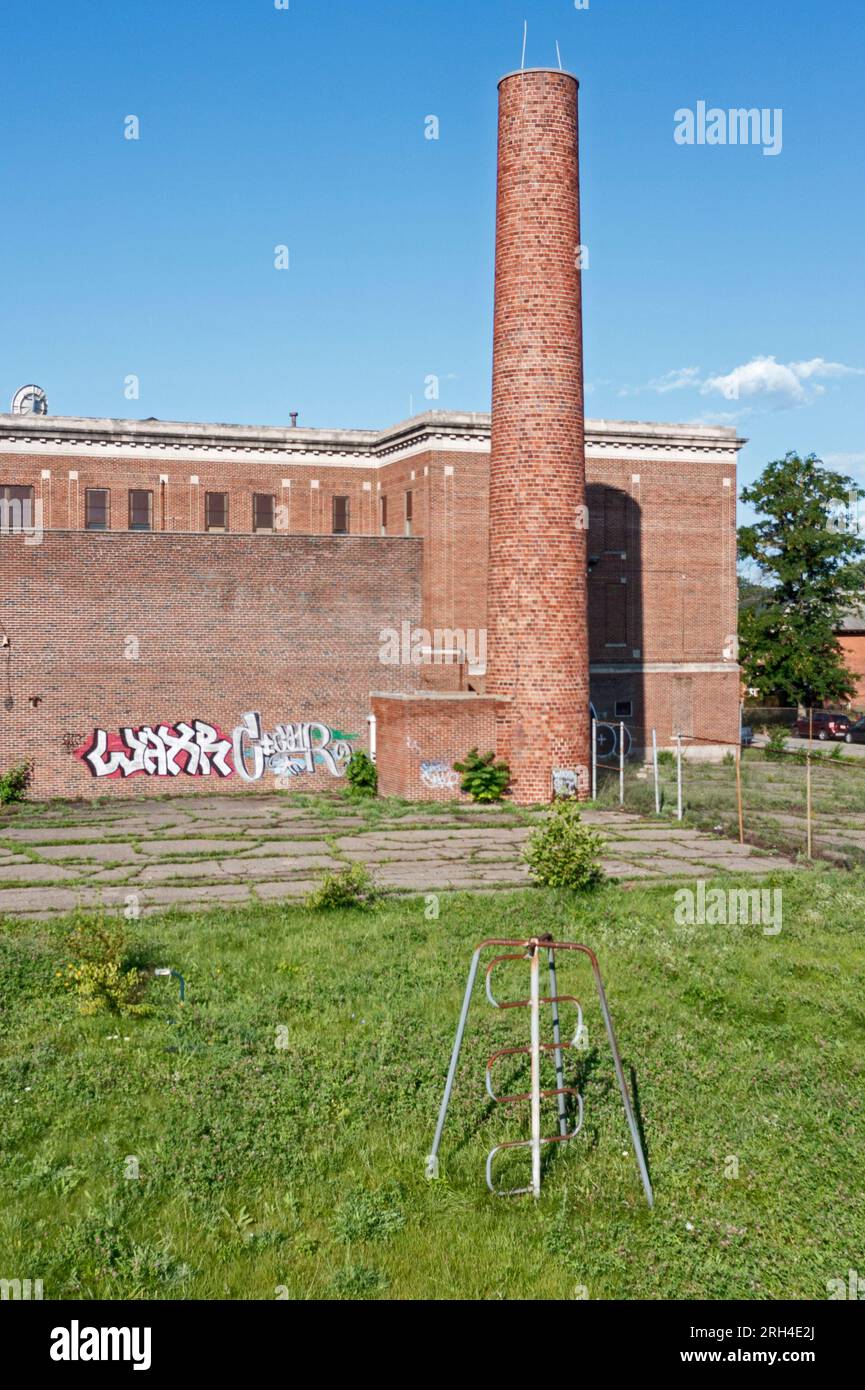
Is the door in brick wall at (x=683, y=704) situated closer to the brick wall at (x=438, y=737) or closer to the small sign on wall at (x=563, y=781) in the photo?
the small sign on wall at (x=563, y=781)

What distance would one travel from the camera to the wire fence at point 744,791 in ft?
64.9

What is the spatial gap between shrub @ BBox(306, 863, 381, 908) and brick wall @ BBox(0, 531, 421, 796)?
552 inches

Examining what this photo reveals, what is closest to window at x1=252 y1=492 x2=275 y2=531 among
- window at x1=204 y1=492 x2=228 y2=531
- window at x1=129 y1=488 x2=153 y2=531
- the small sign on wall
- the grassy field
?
window at x1=204 y1=492 x2=228 y2=531

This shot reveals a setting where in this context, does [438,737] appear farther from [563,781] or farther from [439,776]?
[563,781]

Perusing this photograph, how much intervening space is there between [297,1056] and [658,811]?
14.9 metres

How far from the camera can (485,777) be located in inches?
957

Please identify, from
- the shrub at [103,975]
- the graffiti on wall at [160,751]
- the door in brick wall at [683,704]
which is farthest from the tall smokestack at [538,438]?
the shrub at [103,975]

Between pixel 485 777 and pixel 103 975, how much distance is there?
14.6 metres

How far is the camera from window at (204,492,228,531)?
38.1m

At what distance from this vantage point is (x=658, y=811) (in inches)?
901

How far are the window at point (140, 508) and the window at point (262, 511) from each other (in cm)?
327
